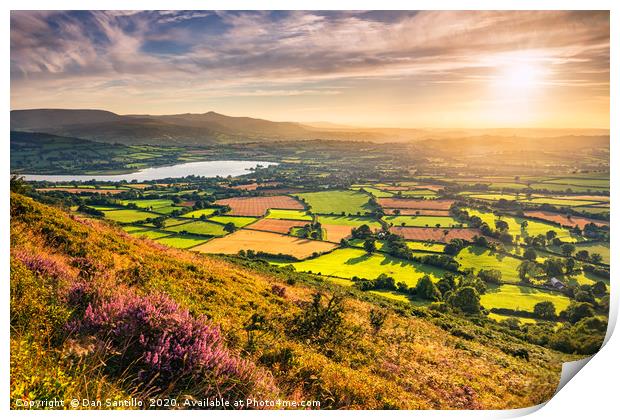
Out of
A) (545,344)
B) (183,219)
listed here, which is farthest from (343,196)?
(545,344)

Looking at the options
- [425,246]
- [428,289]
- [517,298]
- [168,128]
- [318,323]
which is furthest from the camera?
[168,128]

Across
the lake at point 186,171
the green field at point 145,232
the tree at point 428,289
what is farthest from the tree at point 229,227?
the tree at point 428,289

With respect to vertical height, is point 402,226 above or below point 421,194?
below

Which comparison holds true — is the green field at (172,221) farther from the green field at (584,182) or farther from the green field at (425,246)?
the green field at (584,182)

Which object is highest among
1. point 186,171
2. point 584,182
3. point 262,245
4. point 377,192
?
point 186,171

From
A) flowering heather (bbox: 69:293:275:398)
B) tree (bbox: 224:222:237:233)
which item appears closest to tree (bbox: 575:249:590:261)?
flowering heather (bbox: 69:293:275:398)

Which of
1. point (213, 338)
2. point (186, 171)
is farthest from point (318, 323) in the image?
point (186, 171)

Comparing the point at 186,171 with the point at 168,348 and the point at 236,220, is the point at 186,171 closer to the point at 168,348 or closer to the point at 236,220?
the point at 236,220
